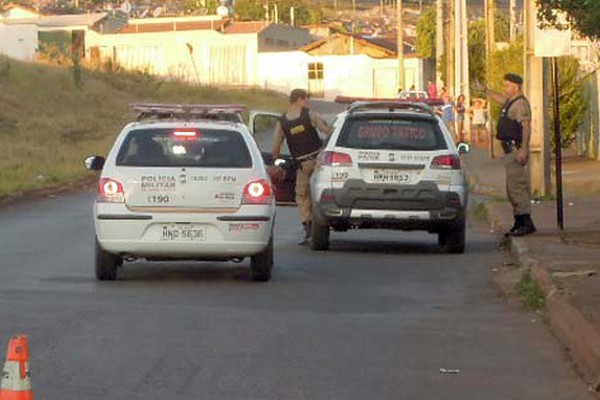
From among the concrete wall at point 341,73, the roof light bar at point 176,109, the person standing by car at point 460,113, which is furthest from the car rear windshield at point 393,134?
the concrete wall at point 341,73

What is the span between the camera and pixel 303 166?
62.8 feet

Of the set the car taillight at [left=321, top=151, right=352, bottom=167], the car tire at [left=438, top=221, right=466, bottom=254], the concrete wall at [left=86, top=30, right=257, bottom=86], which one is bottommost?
the car tire at [left=438, top=221, right=466, bottom=254]

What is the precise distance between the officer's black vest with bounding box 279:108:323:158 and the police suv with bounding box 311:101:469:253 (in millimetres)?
1096

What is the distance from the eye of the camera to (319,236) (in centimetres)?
1822

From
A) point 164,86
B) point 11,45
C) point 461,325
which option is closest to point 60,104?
point 164,86

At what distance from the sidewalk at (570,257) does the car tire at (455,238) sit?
59 centimetres

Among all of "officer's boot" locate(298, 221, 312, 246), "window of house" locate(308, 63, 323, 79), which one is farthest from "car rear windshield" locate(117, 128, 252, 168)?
"window of house" locate(308, 63, 323, 79)

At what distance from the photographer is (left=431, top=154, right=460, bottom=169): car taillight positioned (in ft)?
58.0

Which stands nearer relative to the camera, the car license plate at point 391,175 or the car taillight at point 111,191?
the car taillight at point 111,191

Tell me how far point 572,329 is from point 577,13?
487cm

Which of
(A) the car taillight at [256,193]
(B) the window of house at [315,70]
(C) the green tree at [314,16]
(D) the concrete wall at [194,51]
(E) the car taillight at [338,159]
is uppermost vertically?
(C) the green tree at [314,16]

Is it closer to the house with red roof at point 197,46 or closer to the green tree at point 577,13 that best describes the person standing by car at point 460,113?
the green tree at point 577,13

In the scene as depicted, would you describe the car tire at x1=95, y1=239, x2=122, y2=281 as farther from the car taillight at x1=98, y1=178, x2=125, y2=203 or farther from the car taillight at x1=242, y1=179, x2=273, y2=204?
the car taillight at x1=242, y1=179, x2=273, y2=204

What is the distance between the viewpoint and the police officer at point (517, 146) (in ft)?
60.4
